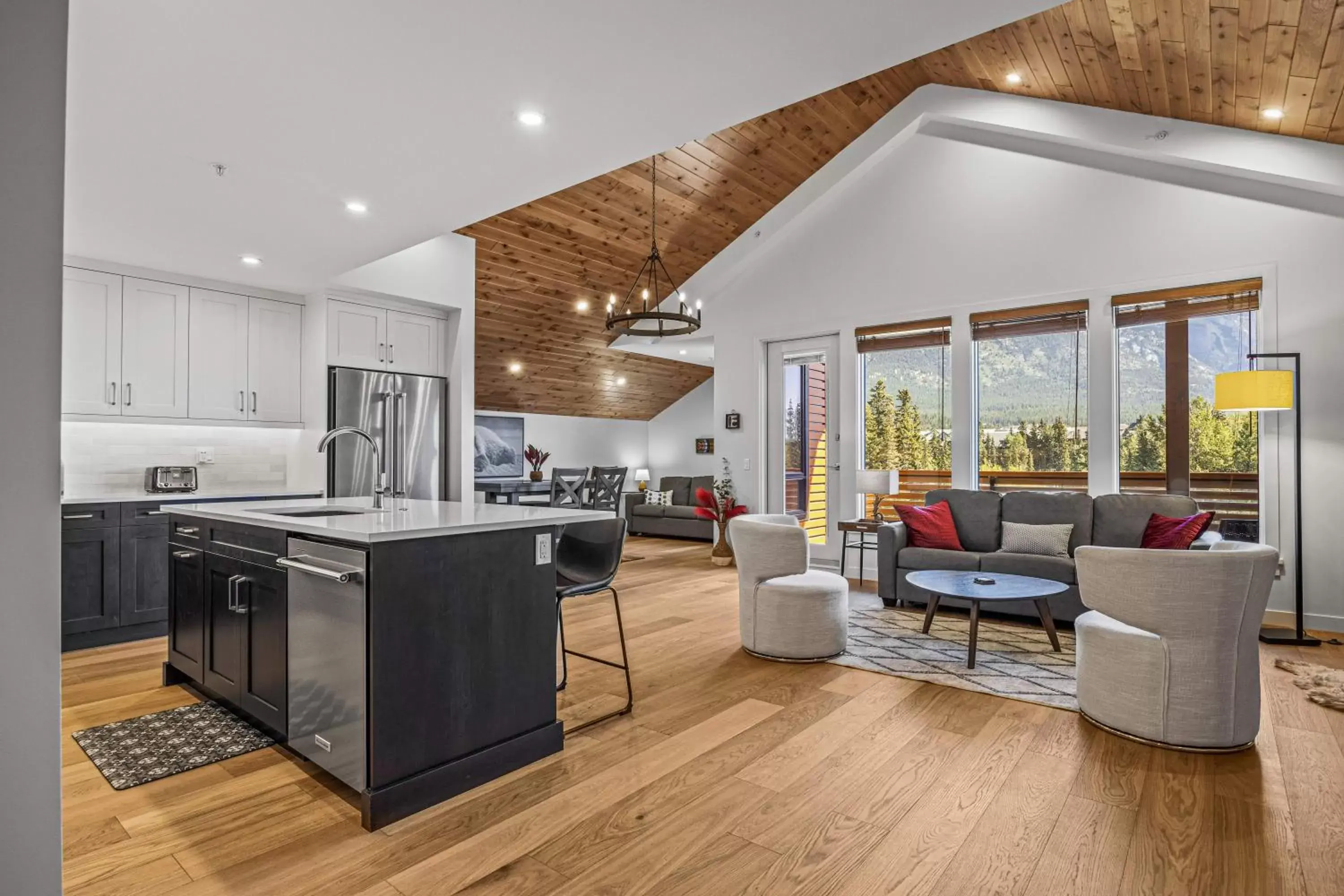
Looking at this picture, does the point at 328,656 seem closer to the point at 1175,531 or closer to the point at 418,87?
the point at 418,87

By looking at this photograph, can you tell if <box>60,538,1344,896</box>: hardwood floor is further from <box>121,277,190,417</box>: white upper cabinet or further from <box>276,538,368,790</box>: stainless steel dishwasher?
<box>121,277,190,417</box>: white upper cabinet

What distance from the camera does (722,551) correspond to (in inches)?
291

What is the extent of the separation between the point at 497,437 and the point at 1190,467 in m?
7.73

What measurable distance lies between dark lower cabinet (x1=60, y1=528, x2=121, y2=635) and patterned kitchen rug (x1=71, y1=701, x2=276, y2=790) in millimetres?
1528

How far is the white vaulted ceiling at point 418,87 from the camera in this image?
2098mm

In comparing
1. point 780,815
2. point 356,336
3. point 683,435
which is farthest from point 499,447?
point 780,815

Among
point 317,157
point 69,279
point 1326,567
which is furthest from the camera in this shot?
point 1326,567

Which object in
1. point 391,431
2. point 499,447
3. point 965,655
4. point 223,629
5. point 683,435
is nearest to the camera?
point 223,629

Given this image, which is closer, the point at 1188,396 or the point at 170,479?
the point at 170,479

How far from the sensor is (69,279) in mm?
4344

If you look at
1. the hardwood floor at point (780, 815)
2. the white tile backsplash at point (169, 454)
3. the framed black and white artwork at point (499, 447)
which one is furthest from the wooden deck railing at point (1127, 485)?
the framed black and white artwork at point (499, 447)

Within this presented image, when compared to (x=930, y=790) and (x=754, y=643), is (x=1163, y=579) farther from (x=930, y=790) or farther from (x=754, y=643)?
(x=754, y=643)

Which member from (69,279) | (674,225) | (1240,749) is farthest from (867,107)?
(69,279)

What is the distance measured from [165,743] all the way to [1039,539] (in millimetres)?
5182
